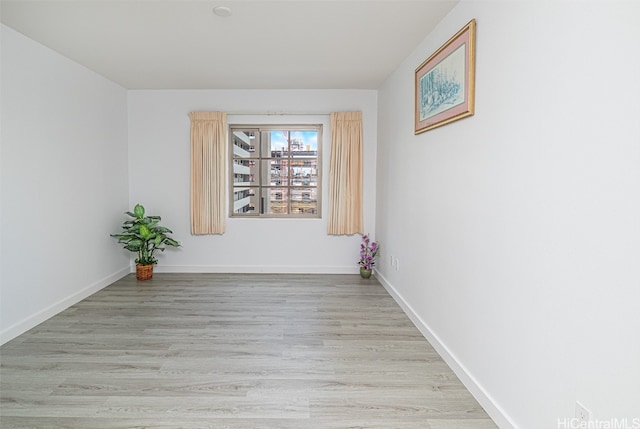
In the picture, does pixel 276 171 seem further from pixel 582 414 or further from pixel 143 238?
pixel 582 414

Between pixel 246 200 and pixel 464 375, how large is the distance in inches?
145

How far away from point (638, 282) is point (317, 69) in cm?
346

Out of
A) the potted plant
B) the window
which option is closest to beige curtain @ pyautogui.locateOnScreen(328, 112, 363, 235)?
the window

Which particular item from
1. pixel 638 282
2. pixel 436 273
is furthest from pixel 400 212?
pixel 638 282

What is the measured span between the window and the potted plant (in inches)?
37.6

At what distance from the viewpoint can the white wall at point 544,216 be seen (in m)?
1.20

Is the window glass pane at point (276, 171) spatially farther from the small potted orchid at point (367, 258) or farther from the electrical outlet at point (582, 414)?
the electrical outlet at point (582, 414)

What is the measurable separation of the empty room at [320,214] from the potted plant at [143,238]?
0.04 m

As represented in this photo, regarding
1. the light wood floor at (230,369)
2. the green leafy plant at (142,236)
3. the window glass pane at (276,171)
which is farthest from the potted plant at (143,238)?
the window glass pane at (276,171)

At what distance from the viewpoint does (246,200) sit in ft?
17.0

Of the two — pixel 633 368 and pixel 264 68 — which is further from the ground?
pixel 264 68

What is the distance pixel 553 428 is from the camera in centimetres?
152

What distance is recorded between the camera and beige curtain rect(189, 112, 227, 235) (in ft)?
15.8

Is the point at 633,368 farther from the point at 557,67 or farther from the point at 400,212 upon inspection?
the point at 400,212
